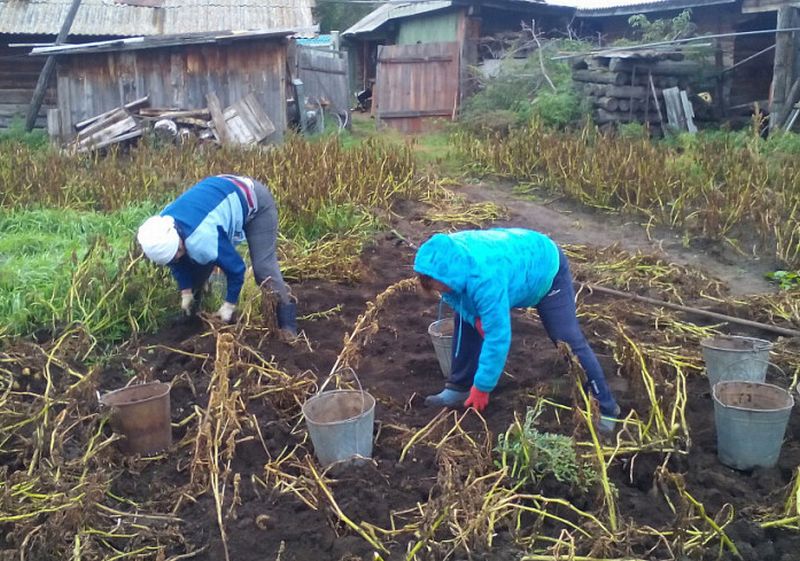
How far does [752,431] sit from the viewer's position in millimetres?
3568

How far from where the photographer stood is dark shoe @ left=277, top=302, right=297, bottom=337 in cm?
522

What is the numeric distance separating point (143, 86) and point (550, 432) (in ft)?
40.9

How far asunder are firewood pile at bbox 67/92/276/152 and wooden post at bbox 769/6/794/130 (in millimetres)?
8006

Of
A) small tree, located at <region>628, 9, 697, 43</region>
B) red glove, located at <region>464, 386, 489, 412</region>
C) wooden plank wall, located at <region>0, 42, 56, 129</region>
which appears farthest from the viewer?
wooden plank wall, located at <region>0, 42, 56, 129</region>

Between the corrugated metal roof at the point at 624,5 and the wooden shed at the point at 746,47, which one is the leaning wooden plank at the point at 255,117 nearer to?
the corrugated metal roof at the point at 624,5

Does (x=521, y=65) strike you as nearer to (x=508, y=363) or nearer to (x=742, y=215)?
(x=742, y=215)

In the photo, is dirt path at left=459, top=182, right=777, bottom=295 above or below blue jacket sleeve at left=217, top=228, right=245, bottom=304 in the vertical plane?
below

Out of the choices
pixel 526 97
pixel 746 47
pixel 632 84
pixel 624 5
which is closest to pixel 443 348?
pixel 632 84

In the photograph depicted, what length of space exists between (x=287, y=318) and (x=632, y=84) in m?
9.36

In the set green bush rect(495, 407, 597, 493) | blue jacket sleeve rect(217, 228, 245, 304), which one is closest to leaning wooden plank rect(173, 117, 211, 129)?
blue jacket sleeve rect(217, 228, 245, 304)

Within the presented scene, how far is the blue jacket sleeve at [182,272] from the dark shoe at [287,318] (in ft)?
1.91

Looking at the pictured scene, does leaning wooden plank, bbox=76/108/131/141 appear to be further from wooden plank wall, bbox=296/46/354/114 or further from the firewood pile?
wooden plank wall, bbox=296/46/354/114

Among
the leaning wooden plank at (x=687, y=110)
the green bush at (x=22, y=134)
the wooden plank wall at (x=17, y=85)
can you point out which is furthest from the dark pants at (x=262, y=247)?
the wooden plank wall at (x=17, y=85)

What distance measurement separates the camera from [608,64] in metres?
13.4
